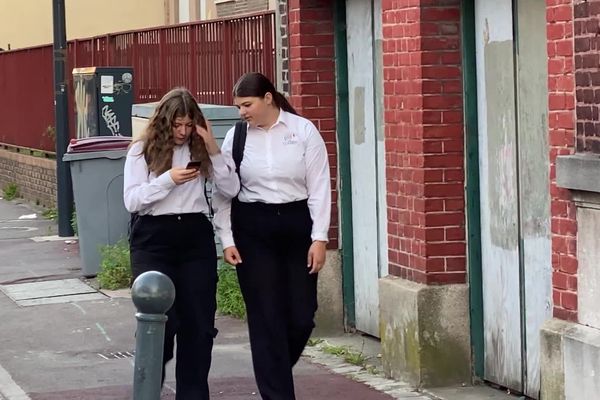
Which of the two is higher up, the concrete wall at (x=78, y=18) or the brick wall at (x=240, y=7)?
the concrete wall at (x=78, y=18)

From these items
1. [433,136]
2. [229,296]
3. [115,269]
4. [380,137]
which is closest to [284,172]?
[433,136]

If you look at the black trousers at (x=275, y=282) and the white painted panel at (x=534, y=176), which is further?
the white painted panel at (x=534, y=176)

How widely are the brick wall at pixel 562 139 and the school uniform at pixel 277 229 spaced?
45.0 inches

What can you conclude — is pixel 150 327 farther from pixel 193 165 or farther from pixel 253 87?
pixel 253 87

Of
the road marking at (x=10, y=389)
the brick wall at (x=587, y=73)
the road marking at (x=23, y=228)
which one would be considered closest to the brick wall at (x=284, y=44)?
the road marking at (x=10, y=389)

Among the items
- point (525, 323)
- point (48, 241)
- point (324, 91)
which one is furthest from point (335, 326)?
point (48, 241)

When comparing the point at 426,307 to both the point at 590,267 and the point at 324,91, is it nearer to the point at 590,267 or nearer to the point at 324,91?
the point at 590,267

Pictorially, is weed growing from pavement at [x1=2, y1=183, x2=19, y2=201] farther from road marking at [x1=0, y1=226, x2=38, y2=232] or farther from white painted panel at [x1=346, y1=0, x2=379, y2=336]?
white painted panel at [x1=346, y1=0, x2=379, y2=336]

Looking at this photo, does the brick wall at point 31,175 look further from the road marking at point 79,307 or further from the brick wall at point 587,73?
the brick wall at point 587,73

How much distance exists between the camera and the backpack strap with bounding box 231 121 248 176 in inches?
277

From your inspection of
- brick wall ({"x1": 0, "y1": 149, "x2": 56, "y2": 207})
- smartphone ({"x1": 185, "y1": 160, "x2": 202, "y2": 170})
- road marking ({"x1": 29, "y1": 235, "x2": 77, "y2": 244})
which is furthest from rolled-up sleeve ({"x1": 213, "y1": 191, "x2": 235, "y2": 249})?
brick wall ({"x1": 0, "y1": 149, "x2": 56, "y2": 207})

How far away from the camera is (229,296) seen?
35.0 feet

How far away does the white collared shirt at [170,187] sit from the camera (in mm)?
6848

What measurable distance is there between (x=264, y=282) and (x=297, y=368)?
191 cm
